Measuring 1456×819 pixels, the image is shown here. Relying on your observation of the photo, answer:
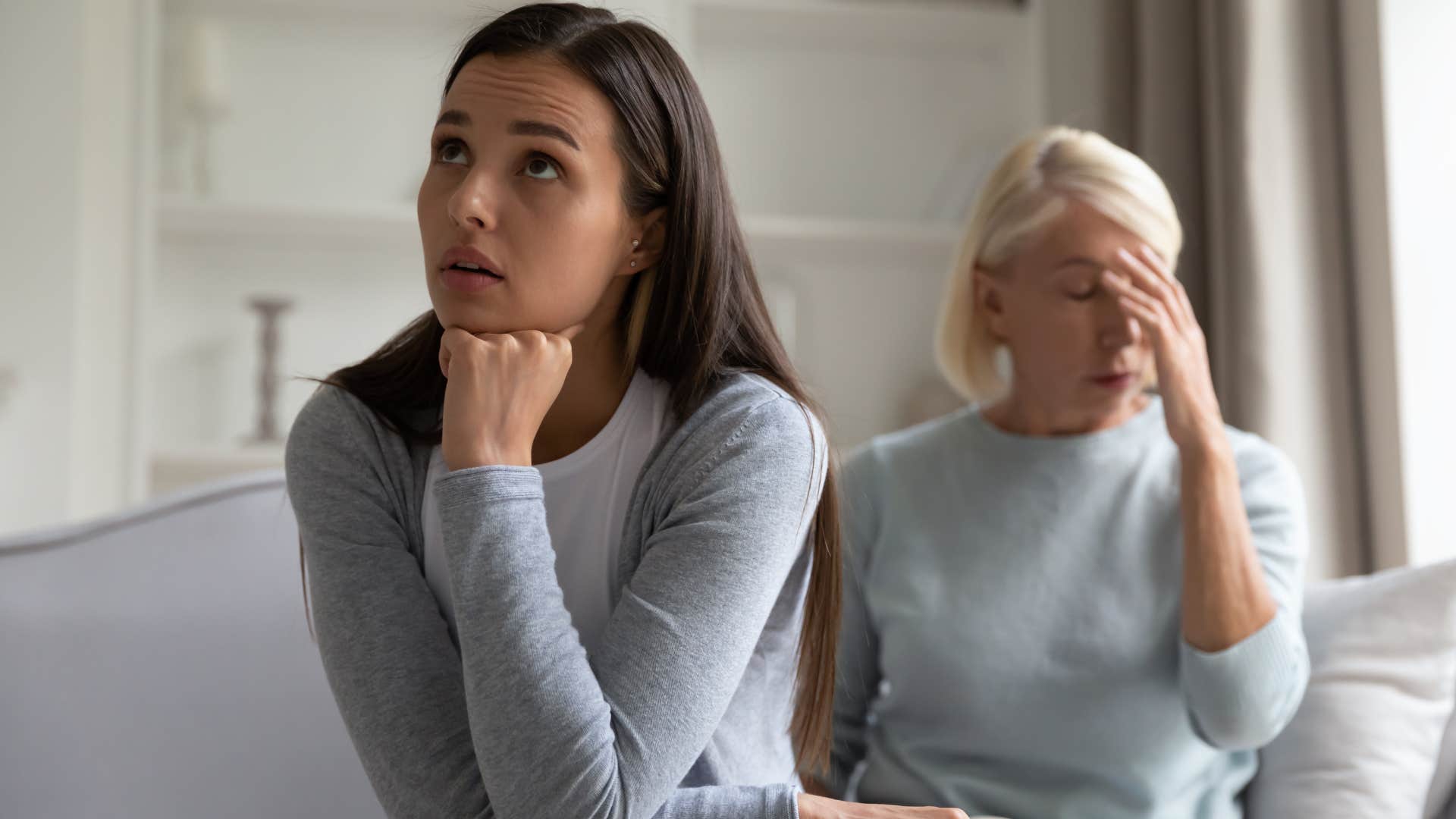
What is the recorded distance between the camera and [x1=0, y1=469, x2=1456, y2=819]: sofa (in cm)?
126

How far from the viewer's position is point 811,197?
290 cm

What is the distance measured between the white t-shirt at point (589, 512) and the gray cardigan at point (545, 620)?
2 centimetres

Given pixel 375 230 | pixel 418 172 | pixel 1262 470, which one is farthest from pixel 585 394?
pixel 418 172

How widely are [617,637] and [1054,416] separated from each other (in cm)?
73

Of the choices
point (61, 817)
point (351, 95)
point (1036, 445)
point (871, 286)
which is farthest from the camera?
point (871, 286)

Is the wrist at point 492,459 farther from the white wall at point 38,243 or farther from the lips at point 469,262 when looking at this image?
the white wall at point 38,243

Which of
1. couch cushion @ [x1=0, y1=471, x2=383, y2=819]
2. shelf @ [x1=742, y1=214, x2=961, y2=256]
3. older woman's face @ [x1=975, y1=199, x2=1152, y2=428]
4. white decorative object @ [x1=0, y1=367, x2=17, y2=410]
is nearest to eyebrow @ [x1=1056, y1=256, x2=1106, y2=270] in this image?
older woman's face @ [x1=975, y1=199, x2=1152, y2=428]

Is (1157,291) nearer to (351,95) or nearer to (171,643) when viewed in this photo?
(171,643)

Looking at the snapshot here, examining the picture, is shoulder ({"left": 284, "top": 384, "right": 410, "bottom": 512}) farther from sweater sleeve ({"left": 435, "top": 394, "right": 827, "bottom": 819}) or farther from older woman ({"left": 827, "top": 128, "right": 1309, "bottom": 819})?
older woman ({"left": 827, "top": 128, "right": 1309, "bottom": 819})

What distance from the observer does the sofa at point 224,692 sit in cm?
126

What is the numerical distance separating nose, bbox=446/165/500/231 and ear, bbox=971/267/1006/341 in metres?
0.71

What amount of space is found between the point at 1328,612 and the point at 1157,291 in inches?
15.7

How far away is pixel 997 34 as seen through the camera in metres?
2.82

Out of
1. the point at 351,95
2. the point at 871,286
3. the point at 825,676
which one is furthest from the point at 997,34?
the point at 825,676
